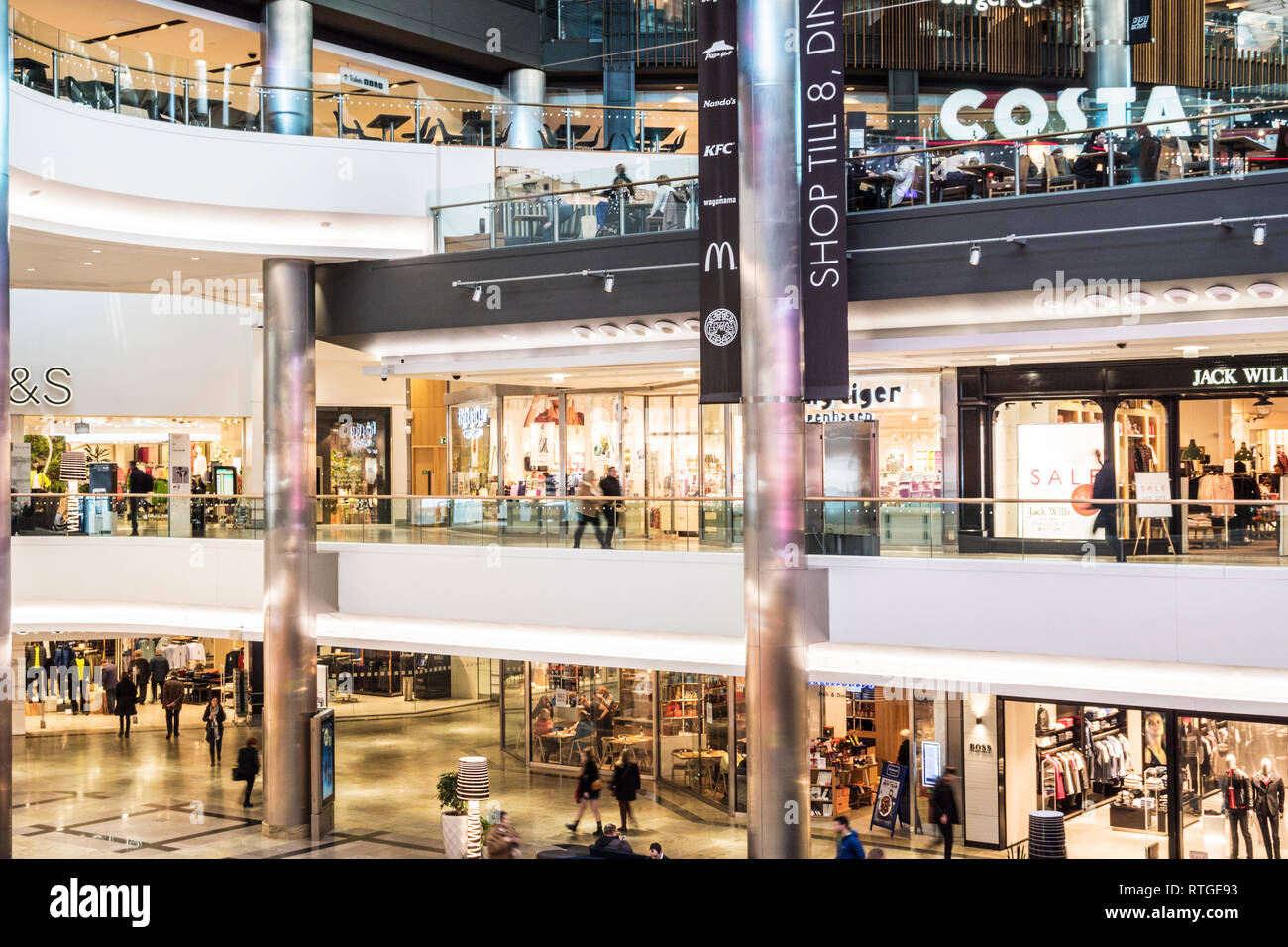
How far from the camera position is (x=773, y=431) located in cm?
1217

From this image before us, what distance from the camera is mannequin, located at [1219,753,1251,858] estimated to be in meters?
13.0

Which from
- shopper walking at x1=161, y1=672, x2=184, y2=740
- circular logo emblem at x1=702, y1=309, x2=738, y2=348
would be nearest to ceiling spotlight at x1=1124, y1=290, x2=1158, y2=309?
circular logo emblem at x1=702, y1=309, x2=738, y2=348

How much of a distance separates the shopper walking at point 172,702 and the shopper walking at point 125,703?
0.53 m

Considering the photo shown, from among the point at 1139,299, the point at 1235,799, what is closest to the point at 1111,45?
the point at 1139,299

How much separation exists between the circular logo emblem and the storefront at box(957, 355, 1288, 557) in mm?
5318

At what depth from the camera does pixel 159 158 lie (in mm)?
15180

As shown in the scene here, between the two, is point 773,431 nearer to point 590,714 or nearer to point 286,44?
point 590,714

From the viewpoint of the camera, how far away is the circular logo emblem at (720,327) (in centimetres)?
1257

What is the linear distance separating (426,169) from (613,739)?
8831 millimetres

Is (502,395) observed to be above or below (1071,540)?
above

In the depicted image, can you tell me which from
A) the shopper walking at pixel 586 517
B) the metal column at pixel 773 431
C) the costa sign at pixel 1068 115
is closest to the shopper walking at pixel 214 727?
the shopper walking at pixel 586 517

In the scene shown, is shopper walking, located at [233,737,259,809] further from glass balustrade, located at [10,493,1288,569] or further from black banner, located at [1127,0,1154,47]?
black banner, located at [1127,0,1154,47]
